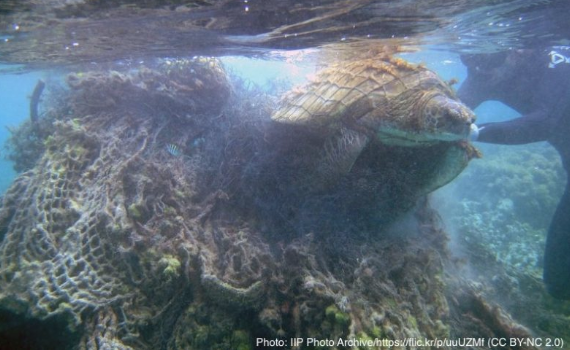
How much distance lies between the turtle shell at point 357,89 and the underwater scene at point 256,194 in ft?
0.13

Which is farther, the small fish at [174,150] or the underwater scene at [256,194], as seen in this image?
the small fish at [174,150]

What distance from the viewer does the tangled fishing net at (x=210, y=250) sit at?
12.2 feet

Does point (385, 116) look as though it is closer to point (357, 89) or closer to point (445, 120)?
point (357, 89)

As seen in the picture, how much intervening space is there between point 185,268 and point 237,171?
224cm

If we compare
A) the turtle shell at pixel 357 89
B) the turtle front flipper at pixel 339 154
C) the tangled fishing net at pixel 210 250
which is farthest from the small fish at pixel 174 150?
the turtle front flipper at pixel 339 154

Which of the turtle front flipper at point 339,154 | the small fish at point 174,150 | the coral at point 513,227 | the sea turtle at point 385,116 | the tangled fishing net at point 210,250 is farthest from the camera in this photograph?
the coral at point 513,227

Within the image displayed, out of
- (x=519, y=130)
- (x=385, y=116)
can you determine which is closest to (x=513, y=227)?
(x=519, y=130)

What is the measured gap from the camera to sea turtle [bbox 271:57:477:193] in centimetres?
432

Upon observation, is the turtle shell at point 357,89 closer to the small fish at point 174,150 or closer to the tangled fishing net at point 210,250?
the tangled fishing net at point 210,250

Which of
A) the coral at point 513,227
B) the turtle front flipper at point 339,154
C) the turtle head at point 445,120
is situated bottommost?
the coral at point 513,227

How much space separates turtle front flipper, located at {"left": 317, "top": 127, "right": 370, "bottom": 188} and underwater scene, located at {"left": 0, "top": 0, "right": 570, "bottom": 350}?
0.04 m

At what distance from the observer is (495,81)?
9.37 meters

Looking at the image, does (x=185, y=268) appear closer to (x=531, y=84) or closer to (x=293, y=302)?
(x=293, y=302)

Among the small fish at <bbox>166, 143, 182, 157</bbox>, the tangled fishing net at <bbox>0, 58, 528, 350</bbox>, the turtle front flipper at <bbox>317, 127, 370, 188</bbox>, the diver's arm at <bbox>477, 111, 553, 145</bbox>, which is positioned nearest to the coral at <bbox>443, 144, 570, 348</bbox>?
the tangled fishing net at <bbox>0, 58, 528, 350</bbox>
